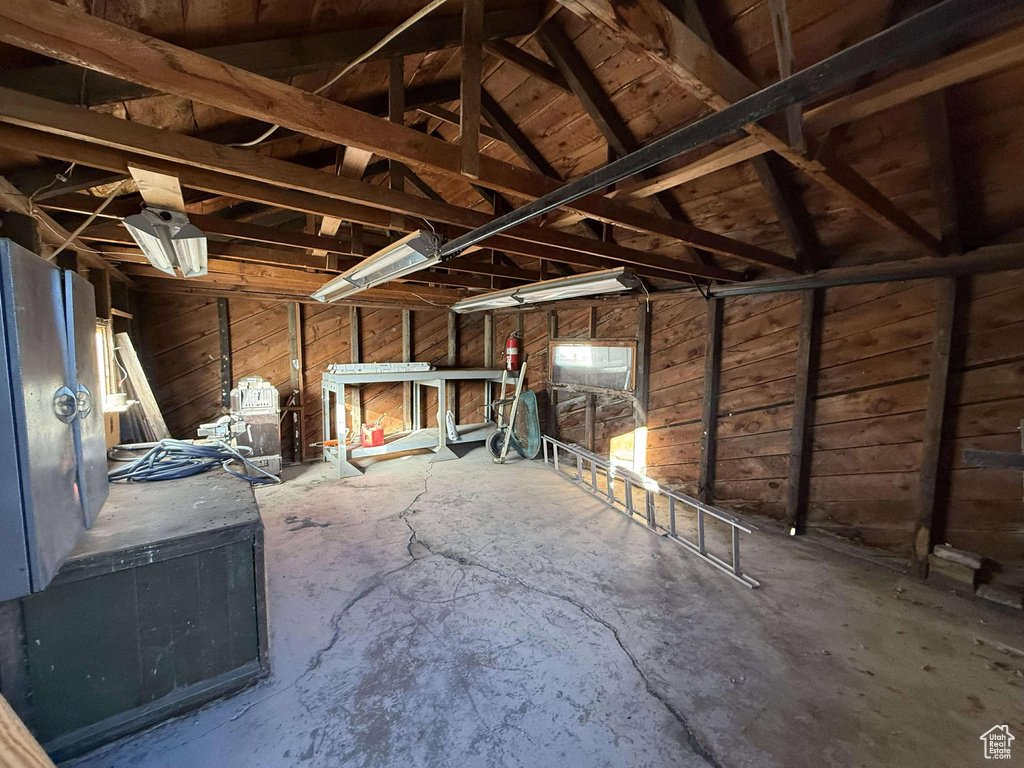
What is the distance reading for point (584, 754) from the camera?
1.39 meters

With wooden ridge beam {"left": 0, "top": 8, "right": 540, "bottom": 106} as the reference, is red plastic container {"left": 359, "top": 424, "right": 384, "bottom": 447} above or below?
below

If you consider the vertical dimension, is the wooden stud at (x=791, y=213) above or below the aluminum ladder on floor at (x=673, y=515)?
above

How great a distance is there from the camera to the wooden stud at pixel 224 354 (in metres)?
4.36

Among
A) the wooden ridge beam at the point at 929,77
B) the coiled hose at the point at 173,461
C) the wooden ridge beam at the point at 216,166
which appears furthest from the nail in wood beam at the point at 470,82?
the coiled hose at the point at 173,461

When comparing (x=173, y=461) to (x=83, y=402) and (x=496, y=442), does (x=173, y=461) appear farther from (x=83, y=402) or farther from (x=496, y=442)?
(x=496, y=442)

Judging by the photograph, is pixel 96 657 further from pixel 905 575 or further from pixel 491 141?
pixel 905 575

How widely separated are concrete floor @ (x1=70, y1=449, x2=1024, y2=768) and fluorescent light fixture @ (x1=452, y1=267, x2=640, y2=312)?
1988 millimetres

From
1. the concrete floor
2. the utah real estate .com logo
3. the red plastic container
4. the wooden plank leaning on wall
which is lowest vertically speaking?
the utah real estate .com logo

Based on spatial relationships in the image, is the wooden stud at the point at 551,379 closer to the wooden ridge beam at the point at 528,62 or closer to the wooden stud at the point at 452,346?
the wooden stud at the point at 452,346

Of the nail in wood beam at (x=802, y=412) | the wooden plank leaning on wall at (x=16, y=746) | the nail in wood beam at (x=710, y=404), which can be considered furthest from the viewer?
the nail in wood beam at (x=710, y=404)

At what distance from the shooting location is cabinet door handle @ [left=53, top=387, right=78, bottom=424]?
1.15 meters

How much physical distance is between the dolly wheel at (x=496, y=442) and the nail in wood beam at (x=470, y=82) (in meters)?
3.98

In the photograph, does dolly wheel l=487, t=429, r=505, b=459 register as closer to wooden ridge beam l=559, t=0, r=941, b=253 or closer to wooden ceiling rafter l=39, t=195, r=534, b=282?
wooden ceiling rafter l=39, t=195, r=534, b=282

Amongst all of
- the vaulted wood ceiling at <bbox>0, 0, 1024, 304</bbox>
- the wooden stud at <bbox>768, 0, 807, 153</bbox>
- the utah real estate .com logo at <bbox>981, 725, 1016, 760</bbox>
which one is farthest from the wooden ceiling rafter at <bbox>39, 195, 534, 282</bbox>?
the utah real estate .com logo at <bbox>981, 725, 1016, 760</bbox>
